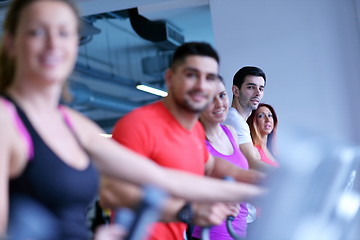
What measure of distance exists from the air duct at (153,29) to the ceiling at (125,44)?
0.5 inches

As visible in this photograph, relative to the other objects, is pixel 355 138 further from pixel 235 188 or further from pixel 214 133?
pixel 235 188

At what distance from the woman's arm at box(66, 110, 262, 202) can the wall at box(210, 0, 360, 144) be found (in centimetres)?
374

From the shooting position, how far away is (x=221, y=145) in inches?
104

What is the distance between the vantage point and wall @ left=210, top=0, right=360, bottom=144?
5.17 meters

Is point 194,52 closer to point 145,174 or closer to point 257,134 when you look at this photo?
point 145,174

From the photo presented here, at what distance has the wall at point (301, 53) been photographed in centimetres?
517

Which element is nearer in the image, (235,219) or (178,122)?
(178,122)

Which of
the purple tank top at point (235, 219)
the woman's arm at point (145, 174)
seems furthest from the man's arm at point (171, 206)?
the purple tank top at point (235, 219)

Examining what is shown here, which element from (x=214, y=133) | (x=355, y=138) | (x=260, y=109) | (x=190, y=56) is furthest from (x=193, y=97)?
(x=355, y=138)

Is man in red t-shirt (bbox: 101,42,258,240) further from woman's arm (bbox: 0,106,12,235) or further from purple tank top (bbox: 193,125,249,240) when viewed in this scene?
woman's arm (bbox: 0,106,12,235)

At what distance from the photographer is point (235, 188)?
4.63ft

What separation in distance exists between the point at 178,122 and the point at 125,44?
27.8ft

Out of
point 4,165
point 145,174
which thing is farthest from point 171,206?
point 4,165

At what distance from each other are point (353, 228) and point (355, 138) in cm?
384
